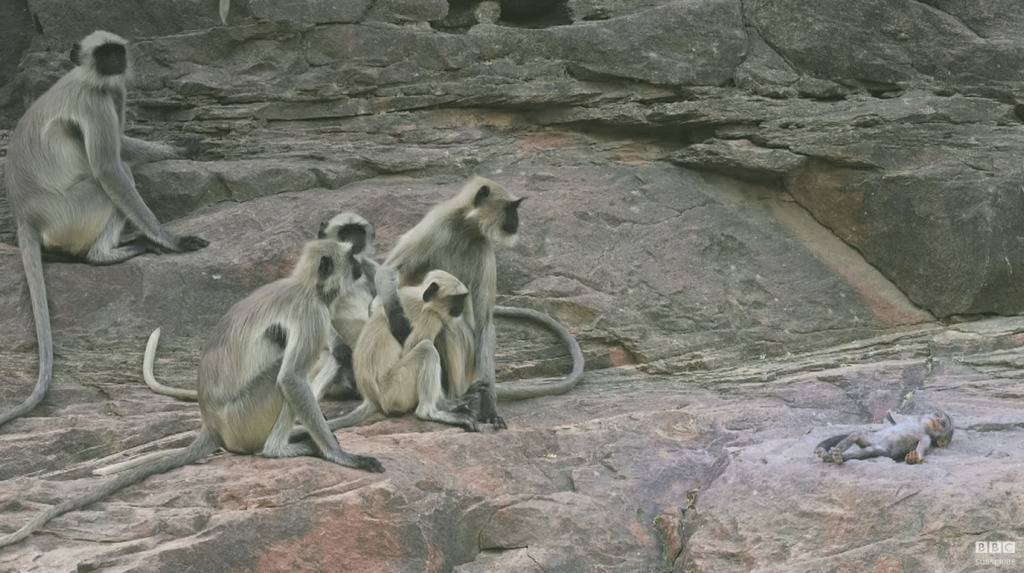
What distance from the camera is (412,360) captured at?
21.0 ft

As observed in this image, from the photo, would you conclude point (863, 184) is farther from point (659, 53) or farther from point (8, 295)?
point (8, 295)

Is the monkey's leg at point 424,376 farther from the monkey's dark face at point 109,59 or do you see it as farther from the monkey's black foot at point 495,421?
the monkey's dark face at point 109,59

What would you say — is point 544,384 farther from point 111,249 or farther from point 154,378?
point 111,249

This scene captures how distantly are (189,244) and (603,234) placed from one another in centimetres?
229

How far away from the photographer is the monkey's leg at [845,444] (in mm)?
5320

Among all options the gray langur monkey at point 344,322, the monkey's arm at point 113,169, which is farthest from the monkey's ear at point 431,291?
the monkey's arm at point 113,169

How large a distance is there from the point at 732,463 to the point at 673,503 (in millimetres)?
281

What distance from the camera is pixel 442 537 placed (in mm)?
5254

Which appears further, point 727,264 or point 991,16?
point 991,16

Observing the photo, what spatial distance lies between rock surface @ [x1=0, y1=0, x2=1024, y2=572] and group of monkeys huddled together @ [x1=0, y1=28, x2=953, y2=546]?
15 centimetres

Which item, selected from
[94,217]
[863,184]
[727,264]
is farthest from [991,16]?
[94,217]

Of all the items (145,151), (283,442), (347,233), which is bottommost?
(283,442)

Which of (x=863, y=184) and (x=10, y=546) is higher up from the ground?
(x=863, y=184)

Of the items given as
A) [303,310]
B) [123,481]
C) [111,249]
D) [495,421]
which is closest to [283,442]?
[303,310]
